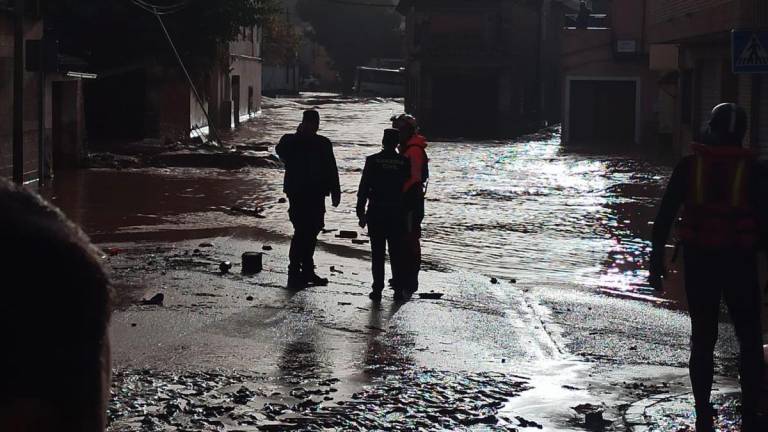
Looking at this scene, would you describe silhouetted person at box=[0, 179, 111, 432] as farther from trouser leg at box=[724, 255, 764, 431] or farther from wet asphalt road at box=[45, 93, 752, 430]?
trouser leg at box=[724, 255, 764, 431]

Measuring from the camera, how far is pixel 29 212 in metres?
1.57

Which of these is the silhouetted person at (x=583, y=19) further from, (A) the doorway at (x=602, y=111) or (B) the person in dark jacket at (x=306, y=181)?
(B) the person in dark jacket at (x=306, y=181)

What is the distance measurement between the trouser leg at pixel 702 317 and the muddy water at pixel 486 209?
559cm

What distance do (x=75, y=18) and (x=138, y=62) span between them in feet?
7.67

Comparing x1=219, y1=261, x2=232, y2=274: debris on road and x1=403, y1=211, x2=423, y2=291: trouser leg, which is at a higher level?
x1=403, y1=211, x2=423, y2=291: trouser leg

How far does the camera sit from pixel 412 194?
11734 millimetres

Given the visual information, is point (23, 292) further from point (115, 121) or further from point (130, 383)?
point (115, 121)

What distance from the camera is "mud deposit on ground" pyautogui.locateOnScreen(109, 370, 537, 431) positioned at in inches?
269

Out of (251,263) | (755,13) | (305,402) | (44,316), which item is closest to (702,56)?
(755,13)

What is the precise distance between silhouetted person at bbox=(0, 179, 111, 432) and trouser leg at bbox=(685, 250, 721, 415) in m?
5.75

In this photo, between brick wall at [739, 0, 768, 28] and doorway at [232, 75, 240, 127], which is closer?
brick wall at [739, 0, 768, 28]

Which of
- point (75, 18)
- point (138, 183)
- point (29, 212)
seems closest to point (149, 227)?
point (138, 183)

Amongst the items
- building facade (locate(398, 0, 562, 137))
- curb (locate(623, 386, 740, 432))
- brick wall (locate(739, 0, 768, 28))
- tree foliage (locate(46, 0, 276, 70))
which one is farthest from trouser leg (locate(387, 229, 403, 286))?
building facade (locate(398, 0, 562, 137))

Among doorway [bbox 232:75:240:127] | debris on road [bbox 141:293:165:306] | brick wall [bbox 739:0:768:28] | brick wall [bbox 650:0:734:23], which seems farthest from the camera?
doorway [bbox 232:75:240:127]
